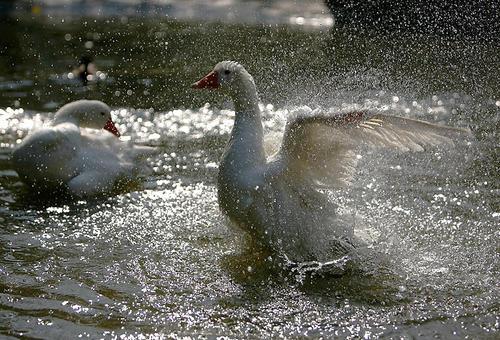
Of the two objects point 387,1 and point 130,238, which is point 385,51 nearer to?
point 387,1

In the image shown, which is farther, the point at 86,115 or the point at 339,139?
the point at 86,115

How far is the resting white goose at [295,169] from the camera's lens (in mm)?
Answer: 5254

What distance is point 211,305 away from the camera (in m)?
4.90

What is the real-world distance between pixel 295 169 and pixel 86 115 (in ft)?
11.2

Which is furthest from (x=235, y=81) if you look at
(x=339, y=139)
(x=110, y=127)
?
Answer: (x=110, y=127)

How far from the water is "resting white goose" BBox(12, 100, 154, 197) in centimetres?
17

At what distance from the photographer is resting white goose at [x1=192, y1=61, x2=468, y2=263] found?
17.2 ft

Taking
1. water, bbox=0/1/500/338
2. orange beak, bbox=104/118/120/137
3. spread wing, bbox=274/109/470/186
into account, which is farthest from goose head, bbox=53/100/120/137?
spread wing, bbox=274/109/470/186

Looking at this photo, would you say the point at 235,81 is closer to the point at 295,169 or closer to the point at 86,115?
the point at 295,169

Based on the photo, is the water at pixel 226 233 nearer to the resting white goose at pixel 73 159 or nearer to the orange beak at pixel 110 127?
the resting white goose at pixel 73 159

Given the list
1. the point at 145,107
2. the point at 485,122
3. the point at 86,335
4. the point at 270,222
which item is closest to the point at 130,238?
the point at 270,222

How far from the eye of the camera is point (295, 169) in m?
5.45

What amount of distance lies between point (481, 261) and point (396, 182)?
199cm

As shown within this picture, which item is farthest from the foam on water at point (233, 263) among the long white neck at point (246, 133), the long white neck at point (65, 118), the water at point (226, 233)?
the long white neck at point (65, 118)
